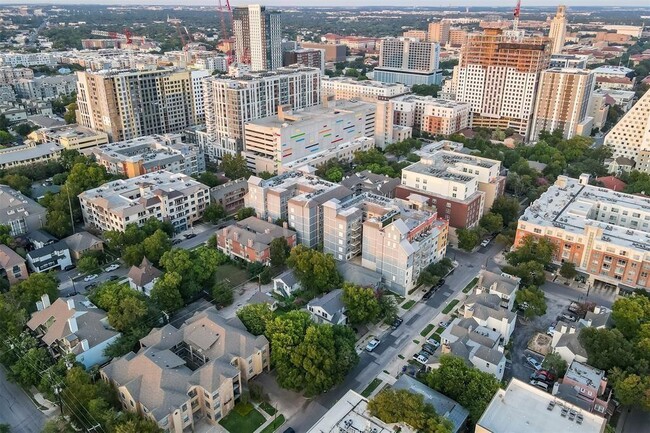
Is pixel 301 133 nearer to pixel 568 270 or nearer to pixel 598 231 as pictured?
pixel 568 270

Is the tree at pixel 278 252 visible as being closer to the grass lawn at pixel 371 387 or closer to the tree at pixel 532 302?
the grass lawn at pixel 371 387

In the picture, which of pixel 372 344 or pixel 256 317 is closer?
pixel 256 317

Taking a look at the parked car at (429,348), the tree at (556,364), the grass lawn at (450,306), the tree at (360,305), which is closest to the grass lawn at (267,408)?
the tree at (360,305)

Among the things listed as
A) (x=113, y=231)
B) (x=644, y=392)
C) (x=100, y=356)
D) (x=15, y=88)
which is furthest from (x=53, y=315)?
(x=15, y=88)

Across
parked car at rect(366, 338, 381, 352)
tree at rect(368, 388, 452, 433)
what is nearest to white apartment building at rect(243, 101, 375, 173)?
parked car at rect(366, 338, 381, 352)

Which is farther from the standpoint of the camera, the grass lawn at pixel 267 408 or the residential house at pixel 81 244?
the residential house at pixel 81 244

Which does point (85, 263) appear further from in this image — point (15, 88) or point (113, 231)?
point (15, 88)

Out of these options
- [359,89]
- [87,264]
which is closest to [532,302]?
[87,264]
